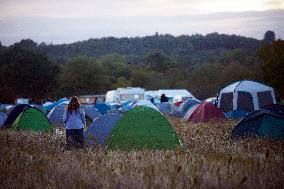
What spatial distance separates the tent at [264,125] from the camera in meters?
11.0

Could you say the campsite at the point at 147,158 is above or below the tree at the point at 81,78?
above

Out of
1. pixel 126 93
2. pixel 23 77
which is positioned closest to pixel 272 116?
pixel 126 93

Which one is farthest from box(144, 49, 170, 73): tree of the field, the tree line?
the field

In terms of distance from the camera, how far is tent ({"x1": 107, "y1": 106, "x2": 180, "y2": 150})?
9.48 metres

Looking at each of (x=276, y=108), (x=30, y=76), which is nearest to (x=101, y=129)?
(x=276, y=108)

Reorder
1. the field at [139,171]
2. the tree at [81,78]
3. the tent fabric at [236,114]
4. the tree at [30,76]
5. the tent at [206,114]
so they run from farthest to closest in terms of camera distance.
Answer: the tree at [81,78]
the tree at [30,76]
the tent fabric at [236,114]
the tent at [206,114]
the field at [139,171]

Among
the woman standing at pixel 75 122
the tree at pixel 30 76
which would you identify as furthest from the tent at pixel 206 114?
the tree at pixel 30 76

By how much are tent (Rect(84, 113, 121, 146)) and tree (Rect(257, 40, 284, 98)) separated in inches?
1622

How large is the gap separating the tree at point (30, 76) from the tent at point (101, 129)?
57208mm

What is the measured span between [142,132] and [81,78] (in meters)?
68.9

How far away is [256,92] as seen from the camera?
2367cm

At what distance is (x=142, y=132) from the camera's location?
377 inches

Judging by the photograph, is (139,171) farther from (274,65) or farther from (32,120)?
(274,65)

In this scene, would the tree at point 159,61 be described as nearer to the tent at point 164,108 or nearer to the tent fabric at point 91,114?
the tent at point 164,108
